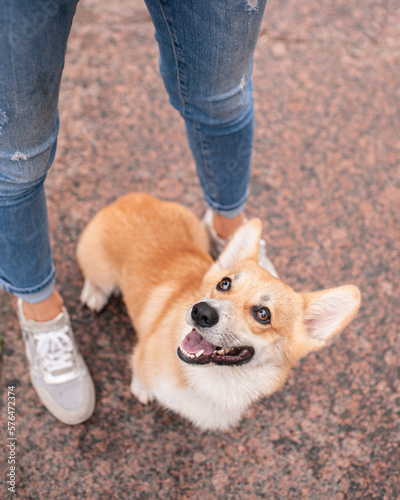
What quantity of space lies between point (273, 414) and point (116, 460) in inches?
32.9

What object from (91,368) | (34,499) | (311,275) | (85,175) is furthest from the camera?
(85,175)

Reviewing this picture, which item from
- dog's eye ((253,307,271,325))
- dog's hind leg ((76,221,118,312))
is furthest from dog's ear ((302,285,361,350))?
dog's hind leg ((76,221,118,312))

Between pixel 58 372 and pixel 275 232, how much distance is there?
5.20 feet

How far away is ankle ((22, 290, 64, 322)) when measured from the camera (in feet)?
6.80

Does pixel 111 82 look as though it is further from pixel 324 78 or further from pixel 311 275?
pixel 311 275

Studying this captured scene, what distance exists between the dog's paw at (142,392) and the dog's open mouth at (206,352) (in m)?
0.62

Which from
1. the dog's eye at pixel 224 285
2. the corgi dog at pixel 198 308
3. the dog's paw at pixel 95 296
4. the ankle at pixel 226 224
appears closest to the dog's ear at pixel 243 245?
the corgi dog at pixel 198 308

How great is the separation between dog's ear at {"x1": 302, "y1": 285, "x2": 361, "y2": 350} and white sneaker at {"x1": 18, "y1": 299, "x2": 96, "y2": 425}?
3.93ft

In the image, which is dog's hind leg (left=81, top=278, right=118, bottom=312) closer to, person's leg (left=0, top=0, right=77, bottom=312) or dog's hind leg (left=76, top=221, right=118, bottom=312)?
dog's hind leg (left=76, top=221, right=118, bottom=312)

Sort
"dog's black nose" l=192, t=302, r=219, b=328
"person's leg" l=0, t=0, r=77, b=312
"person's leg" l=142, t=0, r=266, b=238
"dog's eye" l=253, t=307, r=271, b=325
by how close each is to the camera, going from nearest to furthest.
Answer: "person's leg" l=0, t=0, r=77, b=312
"person's leg" l=142, t=0, r=266, b=238
"dog's black nose" l=192, t=302, r=219, b=328
"dog's eye" l=253, t=307, r=271, b=325

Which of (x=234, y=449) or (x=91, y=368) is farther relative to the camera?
(x=91, y=368)

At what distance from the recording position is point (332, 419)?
225 centimetres

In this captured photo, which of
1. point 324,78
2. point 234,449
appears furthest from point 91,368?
point 324,78

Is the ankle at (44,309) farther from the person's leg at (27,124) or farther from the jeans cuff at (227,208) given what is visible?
the jeans cuff at (227,208)
